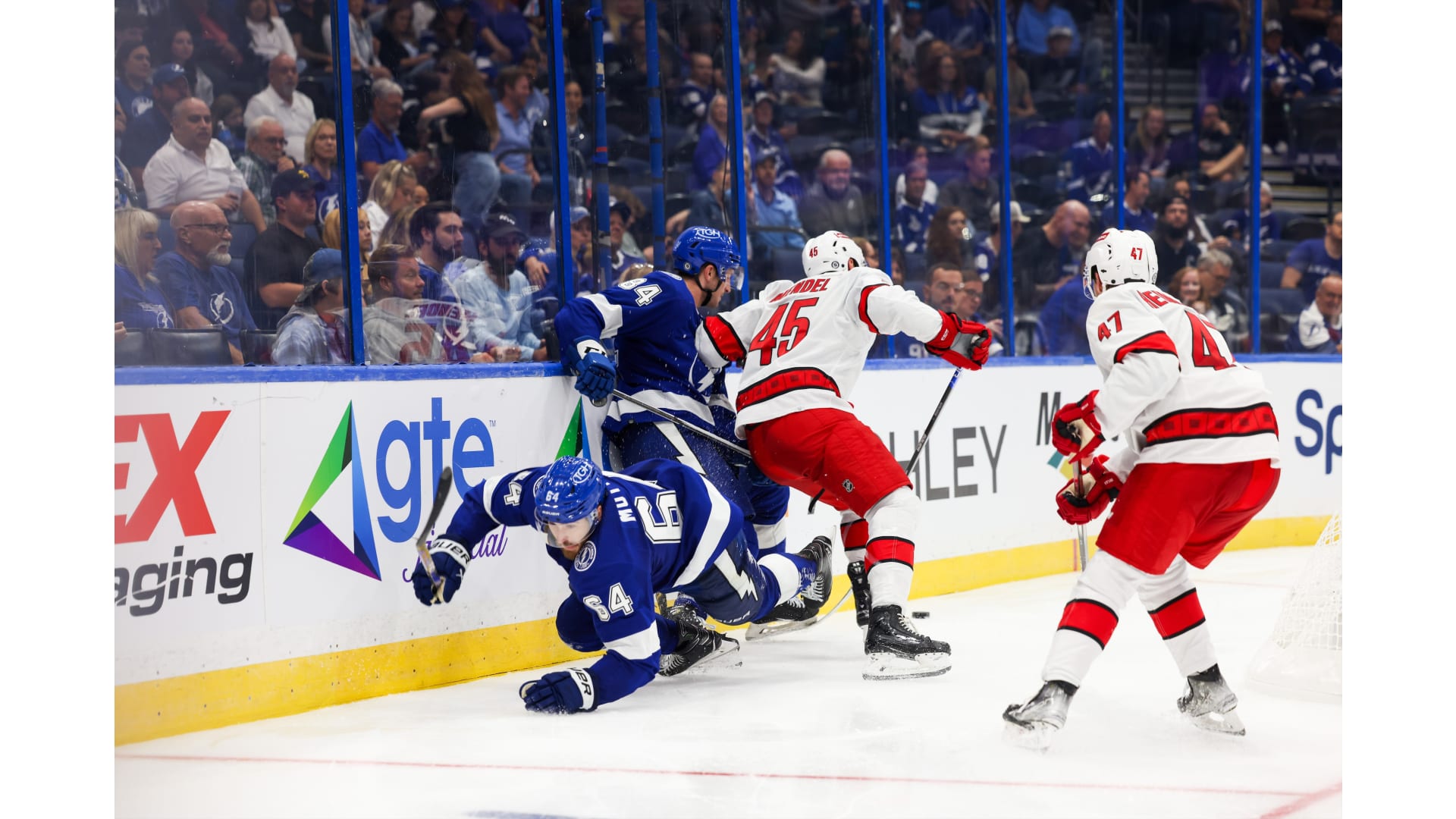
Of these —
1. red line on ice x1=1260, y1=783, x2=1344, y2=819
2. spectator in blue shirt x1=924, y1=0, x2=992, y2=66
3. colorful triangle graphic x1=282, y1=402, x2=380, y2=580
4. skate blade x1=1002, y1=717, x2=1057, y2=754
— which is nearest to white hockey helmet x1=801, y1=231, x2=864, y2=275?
colorful triangle graphic x1=282, y1=402, x2=380, y2=580

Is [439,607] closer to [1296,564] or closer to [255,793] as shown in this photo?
[255,793]

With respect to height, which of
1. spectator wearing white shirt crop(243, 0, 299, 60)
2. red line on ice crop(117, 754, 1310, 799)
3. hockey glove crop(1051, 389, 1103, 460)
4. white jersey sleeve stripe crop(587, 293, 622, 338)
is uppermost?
spectator wearing white shirt crop(243, 0, 299, 60)

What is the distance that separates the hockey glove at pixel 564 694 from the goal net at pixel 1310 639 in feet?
5.86

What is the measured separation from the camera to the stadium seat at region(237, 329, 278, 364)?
352 centimetres

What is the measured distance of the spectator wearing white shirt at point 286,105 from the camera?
13.4ft

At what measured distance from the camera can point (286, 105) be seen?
423 centimetres

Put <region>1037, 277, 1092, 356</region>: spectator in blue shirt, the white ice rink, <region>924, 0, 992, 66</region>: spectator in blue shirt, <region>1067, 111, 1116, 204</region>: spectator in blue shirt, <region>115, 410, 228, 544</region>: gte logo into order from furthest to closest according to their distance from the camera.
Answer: <region>1067, 111, 1116, 204</region>: spectator in blue shirt, <region>924, 0, 992, 66</region>: spectator in blue shirt, <region>1037, 277, 1092, 356</region>: spectator in blue shirt, <region>115, 410, 228, 544</region>: gte logo, the white ice rink

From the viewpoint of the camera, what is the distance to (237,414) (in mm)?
3281

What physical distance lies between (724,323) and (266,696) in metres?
1.74

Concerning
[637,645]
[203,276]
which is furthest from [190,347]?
[637,645]

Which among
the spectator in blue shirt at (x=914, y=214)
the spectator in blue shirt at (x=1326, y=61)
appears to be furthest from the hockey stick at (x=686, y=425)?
the spectator in blue shirt at (x=1326, y=61)

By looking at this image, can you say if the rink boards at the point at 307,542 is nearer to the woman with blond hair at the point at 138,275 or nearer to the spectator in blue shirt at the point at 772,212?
the woman with blond hair at the point at 138,275

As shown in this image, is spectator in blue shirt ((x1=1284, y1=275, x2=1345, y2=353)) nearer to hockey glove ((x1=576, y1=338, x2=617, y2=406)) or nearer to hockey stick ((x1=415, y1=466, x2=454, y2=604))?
Result: hockey glove ((x1=576, y1=338, x2=617, y2=406))
